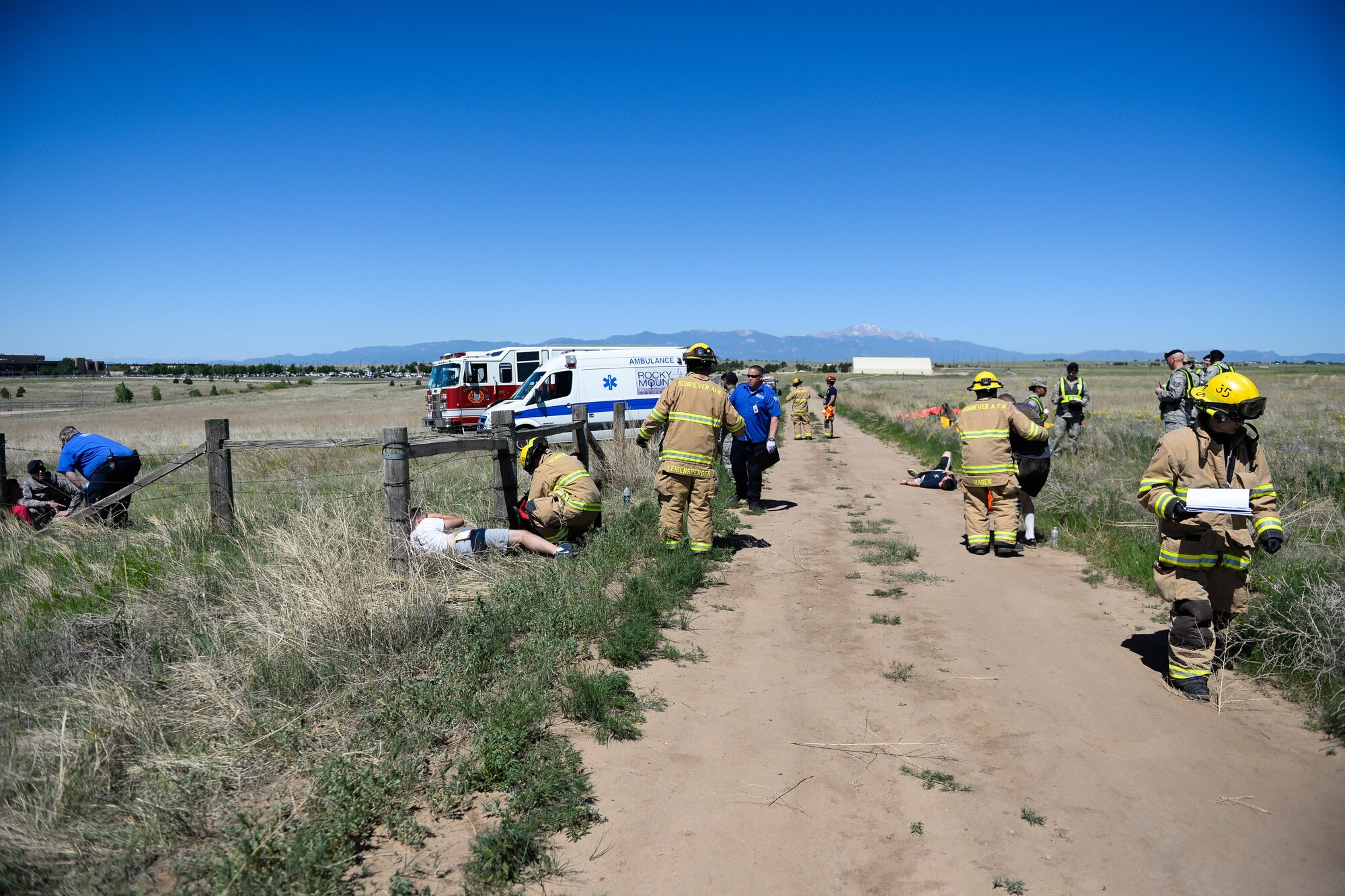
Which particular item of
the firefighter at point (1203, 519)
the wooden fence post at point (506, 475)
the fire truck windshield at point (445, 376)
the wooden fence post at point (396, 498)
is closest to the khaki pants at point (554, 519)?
the wooden fence post at point (506, 475)

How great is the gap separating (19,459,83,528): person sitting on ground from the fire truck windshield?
1662 cm

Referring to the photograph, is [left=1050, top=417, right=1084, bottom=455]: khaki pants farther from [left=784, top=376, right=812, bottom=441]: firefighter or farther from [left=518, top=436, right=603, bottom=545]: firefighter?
[left=518, top=436, right=603, bottom=545]: firefighter

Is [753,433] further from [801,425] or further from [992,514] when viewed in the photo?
[801,425]

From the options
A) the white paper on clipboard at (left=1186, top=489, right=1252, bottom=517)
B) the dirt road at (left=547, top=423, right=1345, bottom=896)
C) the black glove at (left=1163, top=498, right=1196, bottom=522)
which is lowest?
the dirt road at (left=547, top=423, right=1345, bottom=896)

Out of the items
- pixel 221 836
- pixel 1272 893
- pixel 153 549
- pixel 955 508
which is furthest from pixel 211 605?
pixel 955 508

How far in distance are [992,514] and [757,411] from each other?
10.6 ft

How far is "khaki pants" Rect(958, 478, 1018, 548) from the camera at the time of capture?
7.97 m

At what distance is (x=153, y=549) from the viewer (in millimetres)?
7125

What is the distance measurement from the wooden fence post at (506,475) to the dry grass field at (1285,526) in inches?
226

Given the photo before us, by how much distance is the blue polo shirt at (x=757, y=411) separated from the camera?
10.2m

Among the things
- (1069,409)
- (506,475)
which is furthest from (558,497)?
(1069,409)

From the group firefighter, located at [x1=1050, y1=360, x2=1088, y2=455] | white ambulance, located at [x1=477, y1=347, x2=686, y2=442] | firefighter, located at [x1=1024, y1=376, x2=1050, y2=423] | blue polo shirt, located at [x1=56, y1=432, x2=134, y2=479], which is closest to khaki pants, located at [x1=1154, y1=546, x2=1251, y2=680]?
firefighter, located at [x1=1024, y1=376, x2=1050, y2=423]

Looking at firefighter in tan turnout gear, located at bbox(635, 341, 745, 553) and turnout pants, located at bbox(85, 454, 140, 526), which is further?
turnout pants, located at bbox(85, 454, 140, 526)

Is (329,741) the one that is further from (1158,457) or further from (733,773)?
(1158,457)
